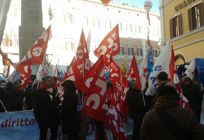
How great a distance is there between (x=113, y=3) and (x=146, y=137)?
5747 cm

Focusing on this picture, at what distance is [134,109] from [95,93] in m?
1.43

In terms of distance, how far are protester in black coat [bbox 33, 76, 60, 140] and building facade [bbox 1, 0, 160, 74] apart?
34.9 m

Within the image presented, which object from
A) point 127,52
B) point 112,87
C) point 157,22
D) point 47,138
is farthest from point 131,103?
point 157,22

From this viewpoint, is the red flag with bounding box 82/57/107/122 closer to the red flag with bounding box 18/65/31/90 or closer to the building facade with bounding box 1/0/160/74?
the red flag with bounding box 18/65/31/90

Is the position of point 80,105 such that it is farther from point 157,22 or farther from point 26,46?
point 157,22

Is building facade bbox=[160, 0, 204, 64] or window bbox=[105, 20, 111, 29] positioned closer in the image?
building facade bbox=[160, 0, 204, 64]

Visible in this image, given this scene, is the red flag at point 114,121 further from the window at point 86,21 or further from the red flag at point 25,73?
the window at point 86,21

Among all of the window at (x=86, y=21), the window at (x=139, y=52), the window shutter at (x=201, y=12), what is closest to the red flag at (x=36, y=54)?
the window shutter at (x=201, y=12)

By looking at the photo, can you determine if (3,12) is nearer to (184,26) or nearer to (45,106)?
(45,106)

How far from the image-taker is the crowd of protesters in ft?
12.4

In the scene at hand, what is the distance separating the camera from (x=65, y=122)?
283 inches

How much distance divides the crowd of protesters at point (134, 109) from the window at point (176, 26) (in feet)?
49.9

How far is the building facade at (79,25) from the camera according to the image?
162ft

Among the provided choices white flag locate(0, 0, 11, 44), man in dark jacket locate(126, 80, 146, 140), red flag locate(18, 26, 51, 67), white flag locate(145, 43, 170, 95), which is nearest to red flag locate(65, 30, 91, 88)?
man in dark jacket locate(126, 80, 146, 140)
